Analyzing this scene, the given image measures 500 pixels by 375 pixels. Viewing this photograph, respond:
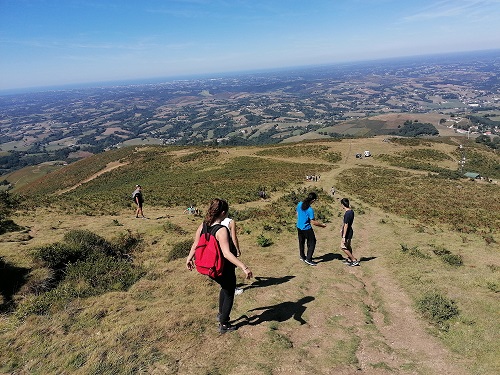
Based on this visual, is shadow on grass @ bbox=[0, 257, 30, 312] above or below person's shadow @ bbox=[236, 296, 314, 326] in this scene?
above

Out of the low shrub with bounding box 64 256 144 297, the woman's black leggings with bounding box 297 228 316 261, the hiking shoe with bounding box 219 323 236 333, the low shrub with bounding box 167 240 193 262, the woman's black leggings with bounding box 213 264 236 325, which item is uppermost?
the woman's black leggings with bounding box 213 264 236 325

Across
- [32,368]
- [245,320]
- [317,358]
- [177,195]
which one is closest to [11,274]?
[32,368]

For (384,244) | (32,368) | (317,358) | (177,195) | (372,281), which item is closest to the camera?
(32,368)

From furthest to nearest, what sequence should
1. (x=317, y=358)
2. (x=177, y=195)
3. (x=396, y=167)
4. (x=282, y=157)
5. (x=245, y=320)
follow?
(x=282, y=157)
(x=396, y=167)
(x=177, y=195)
(x=245, y=320)
(x=317, y=358)

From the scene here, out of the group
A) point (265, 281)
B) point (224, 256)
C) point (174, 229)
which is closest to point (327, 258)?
point (265, 281)

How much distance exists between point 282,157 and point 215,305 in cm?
4857

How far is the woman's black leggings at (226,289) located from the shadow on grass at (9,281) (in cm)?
494

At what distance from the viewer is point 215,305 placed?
775 cm

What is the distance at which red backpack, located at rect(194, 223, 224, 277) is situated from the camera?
565 centimetres

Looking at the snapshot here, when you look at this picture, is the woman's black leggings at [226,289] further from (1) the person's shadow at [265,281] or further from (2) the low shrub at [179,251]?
(2) the low shrub at [179,251]

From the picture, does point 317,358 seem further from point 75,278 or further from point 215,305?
point 75,278

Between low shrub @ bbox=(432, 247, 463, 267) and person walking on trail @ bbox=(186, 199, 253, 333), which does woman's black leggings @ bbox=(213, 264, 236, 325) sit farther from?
low shrub @ bbox=(432, 247, 463, 267)

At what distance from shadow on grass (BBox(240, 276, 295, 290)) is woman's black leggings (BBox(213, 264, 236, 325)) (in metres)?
2.60

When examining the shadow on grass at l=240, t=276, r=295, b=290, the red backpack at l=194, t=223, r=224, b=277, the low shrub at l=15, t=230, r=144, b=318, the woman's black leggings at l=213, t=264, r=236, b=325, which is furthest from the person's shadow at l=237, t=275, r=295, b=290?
the red backpack at l=194, t=223, r=224, b=277
